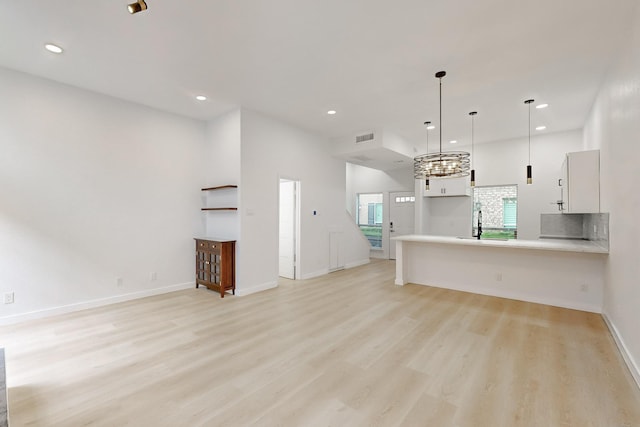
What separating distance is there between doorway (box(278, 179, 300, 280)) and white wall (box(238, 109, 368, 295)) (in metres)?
0.13

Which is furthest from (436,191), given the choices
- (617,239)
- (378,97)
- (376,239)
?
(617,239)

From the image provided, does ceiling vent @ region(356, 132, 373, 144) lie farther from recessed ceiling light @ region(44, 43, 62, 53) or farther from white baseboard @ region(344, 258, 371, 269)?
recessed ceiling light @ region(44, 43, 62, 53)

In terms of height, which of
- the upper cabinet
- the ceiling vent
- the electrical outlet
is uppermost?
the ceiling vent

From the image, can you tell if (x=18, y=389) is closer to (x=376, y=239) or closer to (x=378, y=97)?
(x=378, y=97)

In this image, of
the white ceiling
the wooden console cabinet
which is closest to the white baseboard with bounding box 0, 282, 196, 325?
the wooden console cabinet

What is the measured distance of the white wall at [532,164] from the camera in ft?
19.8

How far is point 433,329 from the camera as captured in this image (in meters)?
3.40

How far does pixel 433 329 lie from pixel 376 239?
5743mm

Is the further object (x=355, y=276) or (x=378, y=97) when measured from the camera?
(x=355, y=276)

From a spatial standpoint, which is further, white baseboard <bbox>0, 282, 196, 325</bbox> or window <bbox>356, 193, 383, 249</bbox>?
window <bbox>356, 193, 383, 249</bbox>

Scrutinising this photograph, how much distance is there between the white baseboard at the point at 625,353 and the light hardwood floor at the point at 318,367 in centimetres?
6

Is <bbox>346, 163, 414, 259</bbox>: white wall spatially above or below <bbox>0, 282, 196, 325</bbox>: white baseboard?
above

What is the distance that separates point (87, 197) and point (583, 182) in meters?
7.04

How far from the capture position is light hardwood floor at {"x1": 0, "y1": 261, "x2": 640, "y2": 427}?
77.7 inches
